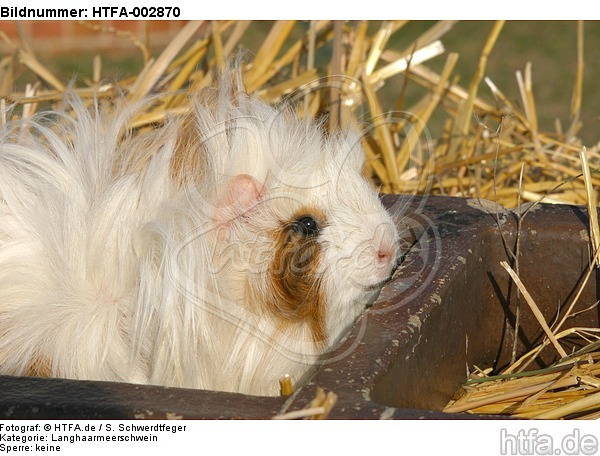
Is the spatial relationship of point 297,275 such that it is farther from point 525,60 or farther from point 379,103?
point 525,60

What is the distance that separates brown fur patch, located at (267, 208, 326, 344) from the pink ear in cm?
7

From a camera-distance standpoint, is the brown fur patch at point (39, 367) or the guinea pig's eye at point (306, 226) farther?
the guinea pig's eye at point (306, 226)

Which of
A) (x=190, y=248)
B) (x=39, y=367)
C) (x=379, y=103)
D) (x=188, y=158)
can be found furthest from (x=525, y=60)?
(x=39, y=367)

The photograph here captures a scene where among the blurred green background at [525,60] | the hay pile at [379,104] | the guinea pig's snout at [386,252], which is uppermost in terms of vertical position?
the blurred green background at [525,60]

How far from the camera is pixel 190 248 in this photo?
139 centimetres

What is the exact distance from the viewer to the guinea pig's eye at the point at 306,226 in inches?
57.7

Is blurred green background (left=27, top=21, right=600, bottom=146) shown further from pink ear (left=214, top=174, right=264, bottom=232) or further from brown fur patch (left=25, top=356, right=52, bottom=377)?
brown fur patch (left=25, top=356, right=52, bottom=377)

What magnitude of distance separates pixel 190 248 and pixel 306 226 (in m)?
0.19

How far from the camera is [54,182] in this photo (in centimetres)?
146

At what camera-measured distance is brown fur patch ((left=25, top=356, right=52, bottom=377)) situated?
1358mm

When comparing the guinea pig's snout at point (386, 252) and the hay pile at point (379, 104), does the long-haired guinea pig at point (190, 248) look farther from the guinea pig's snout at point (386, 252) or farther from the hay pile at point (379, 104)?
the hay pile at point (379, 104)

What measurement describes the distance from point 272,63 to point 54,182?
1225 mm

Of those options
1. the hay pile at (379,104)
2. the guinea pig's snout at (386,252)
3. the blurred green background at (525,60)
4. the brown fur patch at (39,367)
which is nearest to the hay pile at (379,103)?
the hay pile at (379,104)

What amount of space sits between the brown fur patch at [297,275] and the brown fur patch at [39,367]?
1.13ft
